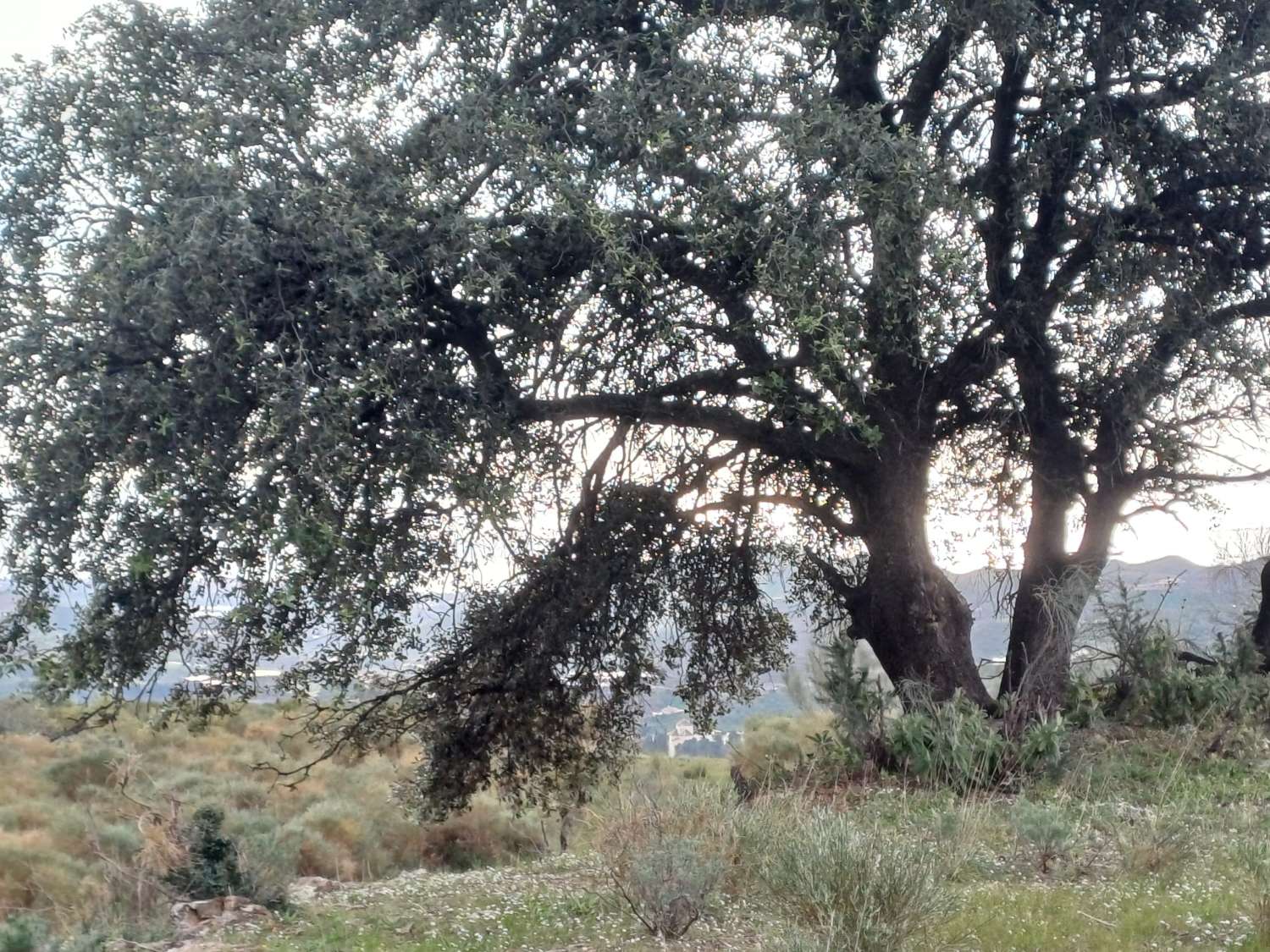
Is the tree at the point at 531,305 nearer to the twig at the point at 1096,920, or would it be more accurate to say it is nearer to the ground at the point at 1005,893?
the ground at the point at 1005,893

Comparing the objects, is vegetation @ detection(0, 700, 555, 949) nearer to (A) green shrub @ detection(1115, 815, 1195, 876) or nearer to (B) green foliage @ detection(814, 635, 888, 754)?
(B) green foliage @ detection(814, 635, 888, 754)

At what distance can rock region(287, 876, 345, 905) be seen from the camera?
25.3ft

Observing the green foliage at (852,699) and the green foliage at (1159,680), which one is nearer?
the green foliage at (852,699)

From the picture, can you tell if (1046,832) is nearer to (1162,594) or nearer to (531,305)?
(531,305)

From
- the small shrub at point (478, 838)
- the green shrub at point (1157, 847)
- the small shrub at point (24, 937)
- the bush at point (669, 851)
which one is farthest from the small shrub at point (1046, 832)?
the small shrub at point (478, 838)

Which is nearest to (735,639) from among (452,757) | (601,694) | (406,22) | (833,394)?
(601,694)

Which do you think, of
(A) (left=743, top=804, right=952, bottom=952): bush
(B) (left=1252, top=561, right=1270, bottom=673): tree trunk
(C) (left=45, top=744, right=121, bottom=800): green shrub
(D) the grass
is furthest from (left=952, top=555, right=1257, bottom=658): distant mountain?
(C) (left=45, top=744, right=121, bottom=800): green shrub

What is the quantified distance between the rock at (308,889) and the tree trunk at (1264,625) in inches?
365

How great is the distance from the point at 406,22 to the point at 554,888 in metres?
6.43

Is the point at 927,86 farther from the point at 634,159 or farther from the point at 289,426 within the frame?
the point at 289,426

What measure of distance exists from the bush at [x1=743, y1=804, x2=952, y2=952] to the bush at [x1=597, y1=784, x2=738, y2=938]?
2.34ft

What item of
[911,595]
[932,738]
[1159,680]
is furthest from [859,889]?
[1159,680]

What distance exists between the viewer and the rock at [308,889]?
772 centimetres

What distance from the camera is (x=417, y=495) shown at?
7.79 m
